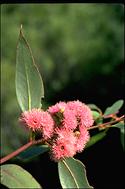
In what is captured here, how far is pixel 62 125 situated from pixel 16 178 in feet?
0.45

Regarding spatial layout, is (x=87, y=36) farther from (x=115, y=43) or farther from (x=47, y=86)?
(x=47, y=86)

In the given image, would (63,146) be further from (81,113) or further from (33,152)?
(33,152)

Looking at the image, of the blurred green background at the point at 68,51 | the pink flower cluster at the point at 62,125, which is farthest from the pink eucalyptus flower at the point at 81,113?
the blurred green background at the point at 68,51

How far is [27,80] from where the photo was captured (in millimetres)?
965

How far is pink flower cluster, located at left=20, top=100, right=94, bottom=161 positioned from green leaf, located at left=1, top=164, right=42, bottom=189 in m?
0.07

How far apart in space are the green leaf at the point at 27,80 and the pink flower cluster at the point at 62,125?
0.06 m

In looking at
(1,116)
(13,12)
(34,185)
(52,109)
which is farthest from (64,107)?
(13,12)

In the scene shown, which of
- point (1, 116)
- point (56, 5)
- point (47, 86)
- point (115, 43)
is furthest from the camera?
point (56, 5)

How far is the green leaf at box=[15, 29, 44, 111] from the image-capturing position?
0.93 meters

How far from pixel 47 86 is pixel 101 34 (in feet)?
3.15

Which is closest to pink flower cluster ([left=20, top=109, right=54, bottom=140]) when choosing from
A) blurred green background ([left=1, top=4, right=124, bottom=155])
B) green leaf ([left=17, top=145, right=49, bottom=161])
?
green leaf ([left=17, top=145, right=49, bottom=161])

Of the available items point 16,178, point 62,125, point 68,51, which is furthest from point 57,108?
point 68,51

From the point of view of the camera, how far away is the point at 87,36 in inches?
211

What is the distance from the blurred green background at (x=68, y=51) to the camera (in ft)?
15.5
